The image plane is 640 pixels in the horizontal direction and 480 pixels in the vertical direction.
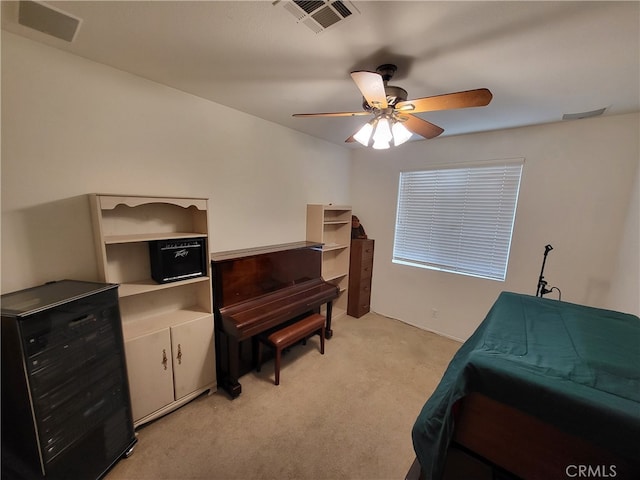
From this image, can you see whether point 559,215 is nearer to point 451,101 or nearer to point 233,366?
point 451,101

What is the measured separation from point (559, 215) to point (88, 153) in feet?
13.4

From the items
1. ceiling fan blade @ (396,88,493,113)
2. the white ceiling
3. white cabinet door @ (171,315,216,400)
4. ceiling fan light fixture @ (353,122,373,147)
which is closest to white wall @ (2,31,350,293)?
the white ceiling

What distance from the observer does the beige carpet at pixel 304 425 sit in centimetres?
156

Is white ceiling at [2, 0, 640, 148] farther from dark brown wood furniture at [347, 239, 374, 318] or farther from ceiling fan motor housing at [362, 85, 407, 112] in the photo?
dark brown wood furniture at [347, 239, 374, 318]

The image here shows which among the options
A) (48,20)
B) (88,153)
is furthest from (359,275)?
(48,20)

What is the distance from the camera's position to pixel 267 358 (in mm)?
2670

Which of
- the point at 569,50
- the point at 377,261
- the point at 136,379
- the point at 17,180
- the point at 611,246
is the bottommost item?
the point at 136,379

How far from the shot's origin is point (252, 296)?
2.43 metres

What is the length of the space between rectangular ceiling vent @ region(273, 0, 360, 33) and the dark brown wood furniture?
8.77ft

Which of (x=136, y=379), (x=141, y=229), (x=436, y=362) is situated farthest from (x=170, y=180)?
(x=436, y=362)

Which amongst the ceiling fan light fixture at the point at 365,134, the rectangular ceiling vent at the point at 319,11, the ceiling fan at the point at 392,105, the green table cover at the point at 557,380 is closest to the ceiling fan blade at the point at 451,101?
the ceiling fan at the point at 392,105

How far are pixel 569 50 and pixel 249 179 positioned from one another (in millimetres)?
2452

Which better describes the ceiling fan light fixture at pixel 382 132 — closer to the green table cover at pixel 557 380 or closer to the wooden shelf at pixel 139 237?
the green table cover at pixel 557 380

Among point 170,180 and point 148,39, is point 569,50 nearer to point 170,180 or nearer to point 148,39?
point 148,39
